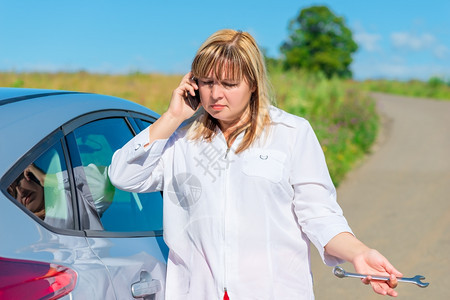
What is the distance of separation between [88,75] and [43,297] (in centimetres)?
2277

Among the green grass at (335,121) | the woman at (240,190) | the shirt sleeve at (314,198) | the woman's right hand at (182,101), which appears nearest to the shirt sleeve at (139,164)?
the woman at (240,190)

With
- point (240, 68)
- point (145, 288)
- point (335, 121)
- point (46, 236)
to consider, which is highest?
point (240, 68)

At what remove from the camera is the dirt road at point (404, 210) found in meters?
6.35

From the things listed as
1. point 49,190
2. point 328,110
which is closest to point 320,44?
point 328,110

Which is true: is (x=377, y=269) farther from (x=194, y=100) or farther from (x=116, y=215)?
(x=116, y=215)

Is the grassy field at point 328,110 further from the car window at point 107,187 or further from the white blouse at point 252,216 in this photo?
the white blouse at point 252,216

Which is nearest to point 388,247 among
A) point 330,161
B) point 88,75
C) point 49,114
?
point 330,161

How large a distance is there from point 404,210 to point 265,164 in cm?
743

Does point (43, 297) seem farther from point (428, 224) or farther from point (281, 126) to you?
point (428, 224)

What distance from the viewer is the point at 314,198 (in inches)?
92.4

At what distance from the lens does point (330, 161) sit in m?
11.2

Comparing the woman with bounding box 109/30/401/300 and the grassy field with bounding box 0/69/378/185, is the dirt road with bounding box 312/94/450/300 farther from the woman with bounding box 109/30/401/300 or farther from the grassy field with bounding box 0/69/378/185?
the woman with bounding box 109/30/401/300

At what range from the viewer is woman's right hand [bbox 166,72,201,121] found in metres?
2.59

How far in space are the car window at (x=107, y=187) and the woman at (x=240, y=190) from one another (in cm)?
27
